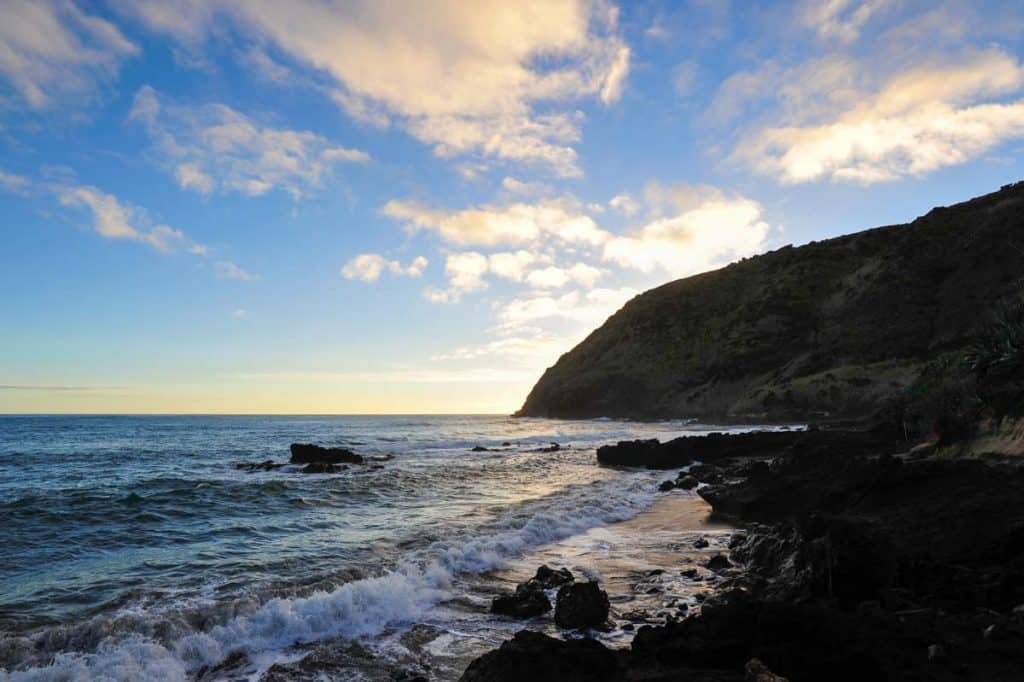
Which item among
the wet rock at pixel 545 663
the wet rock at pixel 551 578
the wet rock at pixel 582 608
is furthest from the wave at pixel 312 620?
the wet rock at pixel 545 663

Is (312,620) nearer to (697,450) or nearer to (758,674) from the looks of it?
(758,674)

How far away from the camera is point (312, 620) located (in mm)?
9875

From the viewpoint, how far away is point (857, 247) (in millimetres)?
99125

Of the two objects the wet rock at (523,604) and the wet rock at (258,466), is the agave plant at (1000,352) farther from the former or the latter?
the wet rock at (258,466)

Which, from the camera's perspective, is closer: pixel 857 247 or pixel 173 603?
pixel 173 603

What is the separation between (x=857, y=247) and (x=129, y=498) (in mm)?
105124

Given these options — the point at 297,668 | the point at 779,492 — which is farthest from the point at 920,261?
the point at 297,668

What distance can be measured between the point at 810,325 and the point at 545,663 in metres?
89.9

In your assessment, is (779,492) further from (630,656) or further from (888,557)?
(630,656)

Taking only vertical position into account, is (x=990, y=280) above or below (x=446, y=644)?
above

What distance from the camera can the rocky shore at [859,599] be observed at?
5957 mm

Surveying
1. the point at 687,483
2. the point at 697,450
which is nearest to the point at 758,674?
the point at 687,483

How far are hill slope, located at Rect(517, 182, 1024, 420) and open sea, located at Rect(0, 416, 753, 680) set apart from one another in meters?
46.3

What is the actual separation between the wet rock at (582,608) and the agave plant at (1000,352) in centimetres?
1697
